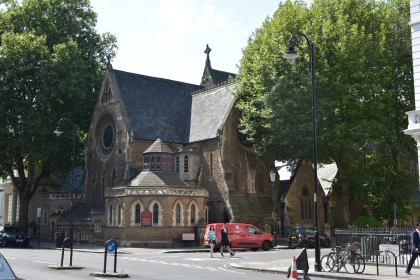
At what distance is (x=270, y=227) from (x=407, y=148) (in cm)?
1293

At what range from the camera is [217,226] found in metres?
30.9

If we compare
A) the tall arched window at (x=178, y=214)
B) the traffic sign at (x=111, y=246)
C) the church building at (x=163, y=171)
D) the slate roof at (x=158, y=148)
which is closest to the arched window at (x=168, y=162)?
the church building at (x=163, y=171)

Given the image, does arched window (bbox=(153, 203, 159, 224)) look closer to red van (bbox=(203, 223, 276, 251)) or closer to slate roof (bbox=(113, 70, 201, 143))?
red van (bbox=(203, 223, 276, 251))

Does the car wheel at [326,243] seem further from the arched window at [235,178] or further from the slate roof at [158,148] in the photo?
the slate roof at [158,148]

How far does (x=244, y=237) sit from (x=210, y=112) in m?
16.0

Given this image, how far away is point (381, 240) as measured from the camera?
21.3m

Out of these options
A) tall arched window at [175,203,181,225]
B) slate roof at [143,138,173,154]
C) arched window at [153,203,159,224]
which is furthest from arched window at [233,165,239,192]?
arched window at [153,203,159,224]

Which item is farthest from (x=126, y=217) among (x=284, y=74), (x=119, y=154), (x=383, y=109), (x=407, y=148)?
(x=407, y=148)

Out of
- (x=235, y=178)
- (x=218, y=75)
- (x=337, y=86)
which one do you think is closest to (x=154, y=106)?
(x=235, y=178)

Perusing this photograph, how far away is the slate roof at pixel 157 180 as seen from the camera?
1498 inches

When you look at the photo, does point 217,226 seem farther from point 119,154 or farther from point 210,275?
point 119,154

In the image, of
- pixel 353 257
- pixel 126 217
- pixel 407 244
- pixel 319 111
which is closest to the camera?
pixel 353 257

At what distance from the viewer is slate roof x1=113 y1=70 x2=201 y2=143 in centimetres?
4462

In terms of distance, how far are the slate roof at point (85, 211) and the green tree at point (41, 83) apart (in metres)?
5.59
